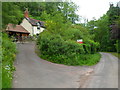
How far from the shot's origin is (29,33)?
34.1 meters

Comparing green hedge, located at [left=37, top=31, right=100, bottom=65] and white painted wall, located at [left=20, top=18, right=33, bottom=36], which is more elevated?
white painted wall, located at [left=20, top=18, right=33, bottom=36]

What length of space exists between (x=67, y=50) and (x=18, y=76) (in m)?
6.80

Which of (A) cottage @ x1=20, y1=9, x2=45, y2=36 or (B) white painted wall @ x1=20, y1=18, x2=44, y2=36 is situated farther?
(B) white painted wall @ x1=20, y1=18, x2=44, y2=36

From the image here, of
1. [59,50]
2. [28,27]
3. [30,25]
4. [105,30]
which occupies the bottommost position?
[59,50]

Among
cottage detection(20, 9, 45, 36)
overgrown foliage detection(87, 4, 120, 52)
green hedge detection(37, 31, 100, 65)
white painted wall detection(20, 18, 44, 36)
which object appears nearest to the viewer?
green hedge detection(37, 31, 100, 65)

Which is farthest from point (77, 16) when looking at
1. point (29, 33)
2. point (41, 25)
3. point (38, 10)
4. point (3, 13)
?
point (3, 13)

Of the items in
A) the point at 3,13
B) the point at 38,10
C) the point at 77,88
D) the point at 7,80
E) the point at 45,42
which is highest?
the point at 38,10

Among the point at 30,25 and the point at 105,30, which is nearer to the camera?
the point at 30,25

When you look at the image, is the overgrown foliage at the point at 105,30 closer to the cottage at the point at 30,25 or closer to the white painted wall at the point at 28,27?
the cottage at the point at 30,25

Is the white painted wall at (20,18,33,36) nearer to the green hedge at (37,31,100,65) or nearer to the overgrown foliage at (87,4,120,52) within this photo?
the overgrown foliage at (87,4,120,52)

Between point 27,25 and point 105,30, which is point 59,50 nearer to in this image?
point 27,25

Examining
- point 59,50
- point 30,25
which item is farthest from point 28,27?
point 59,50

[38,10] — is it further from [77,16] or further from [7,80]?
[7,80]

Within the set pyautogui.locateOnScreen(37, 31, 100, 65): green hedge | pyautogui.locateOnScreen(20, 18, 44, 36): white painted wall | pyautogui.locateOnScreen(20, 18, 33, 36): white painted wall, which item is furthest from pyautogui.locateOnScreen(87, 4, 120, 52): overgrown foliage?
pyautogui.locateOnScreen(37, 31, 100, 65): green hedge
